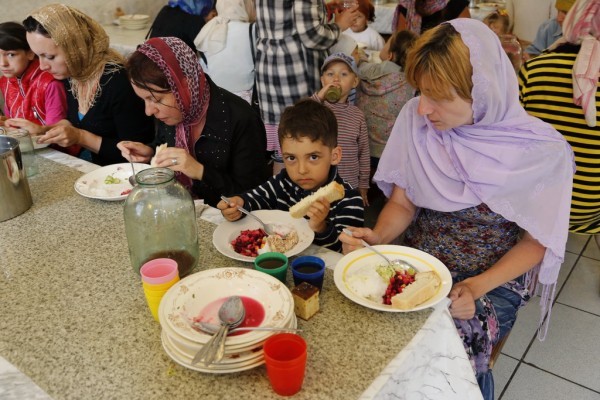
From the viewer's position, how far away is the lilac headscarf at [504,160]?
147 cm

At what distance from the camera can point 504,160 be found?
5.17 feet

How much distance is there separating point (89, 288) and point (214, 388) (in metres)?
0.51

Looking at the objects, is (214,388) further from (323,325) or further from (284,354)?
(323,325)

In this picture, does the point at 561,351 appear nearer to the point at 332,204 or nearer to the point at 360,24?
the point at 332,204

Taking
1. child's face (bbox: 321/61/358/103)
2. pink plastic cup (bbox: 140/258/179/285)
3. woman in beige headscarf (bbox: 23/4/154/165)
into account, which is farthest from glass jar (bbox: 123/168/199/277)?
child's face (bbox: 321/61/358/103)

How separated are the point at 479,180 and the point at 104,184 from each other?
1.33m

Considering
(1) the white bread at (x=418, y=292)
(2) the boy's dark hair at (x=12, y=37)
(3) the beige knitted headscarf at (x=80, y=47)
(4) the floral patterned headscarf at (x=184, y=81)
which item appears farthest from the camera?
(2) the boy's dark hair at (x=12, y=37)

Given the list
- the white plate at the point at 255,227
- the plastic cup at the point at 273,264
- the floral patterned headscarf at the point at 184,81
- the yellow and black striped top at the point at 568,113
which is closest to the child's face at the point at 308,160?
the white plate at the point at 255,227

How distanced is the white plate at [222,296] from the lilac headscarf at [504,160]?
0.81 m

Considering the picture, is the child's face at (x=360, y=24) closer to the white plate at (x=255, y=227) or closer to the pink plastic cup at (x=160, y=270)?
the white plate at (x=255, y=227)

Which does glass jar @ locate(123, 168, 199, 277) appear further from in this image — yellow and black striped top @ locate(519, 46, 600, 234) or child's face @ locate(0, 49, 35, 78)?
child's face @ locate(0, 49, 35, 78)

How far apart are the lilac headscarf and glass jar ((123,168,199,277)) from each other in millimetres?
852

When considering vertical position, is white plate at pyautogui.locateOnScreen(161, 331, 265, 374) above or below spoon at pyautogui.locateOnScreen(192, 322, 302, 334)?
below

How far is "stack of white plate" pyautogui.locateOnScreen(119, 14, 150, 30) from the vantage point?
15.5 ft
